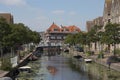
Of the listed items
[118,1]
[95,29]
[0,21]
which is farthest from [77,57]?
[0,21]

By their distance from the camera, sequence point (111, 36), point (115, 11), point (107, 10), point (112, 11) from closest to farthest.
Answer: point (111, 36) → point (115, 11) → point (112, 11) → point (107, 10)

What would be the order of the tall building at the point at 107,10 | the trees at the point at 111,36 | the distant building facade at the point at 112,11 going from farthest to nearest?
the tall building at the point at 107,10, the distant building facade at the point at 112,11, the trees at the point at 111,36

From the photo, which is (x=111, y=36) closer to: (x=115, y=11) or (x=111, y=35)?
(x=111, y=35)

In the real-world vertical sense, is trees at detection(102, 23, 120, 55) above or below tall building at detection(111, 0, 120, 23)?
below

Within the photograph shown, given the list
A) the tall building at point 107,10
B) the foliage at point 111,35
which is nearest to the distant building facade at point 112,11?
the tall building at point 107,10

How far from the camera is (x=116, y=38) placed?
72.5m

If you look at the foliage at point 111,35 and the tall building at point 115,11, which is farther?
the tall building at point 115,11

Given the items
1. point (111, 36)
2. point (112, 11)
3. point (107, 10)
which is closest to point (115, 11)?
point (112, 11)

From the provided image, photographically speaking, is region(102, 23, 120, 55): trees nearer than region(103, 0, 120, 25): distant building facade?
Yes

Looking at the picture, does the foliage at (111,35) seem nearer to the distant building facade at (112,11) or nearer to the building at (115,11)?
the building at (115,11)

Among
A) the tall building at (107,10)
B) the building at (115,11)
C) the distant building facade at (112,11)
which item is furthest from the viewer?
the tall building at (107,10)

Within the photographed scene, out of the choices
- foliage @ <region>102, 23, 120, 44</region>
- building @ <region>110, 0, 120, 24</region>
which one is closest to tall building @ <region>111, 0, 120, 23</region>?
building @ <region>110, 0, 120, 24</region>

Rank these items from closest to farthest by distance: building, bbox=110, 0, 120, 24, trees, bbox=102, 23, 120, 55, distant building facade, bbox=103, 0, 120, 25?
trees, bbox=102, 23, 120, 55, building, bbox=110, 0, 120, 24, distant building facade, bbox=103, 0, 120, 25

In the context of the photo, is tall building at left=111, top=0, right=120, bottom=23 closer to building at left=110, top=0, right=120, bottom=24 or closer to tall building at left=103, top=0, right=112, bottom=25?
building at left=110, top=0, right=120, bottom=24
